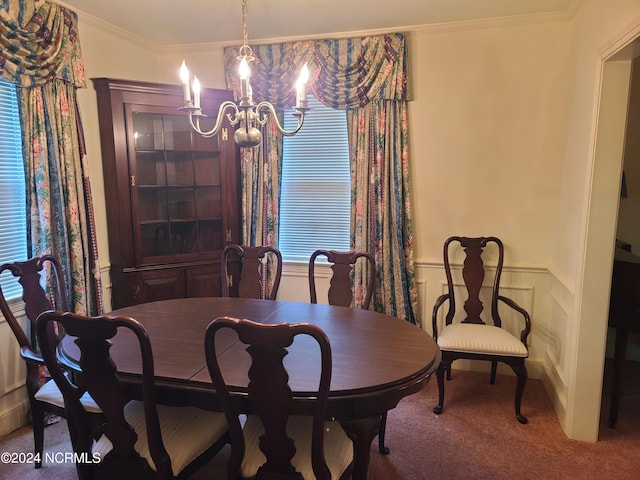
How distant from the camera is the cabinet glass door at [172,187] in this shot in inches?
124

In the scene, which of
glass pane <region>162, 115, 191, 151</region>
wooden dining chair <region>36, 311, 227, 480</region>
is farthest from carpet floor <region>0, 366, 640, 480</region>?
glass pane <region>162, 115, 191, 151</region>

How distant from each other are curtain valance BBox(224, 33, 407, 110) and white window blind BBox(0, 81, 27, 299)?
1.53 meters

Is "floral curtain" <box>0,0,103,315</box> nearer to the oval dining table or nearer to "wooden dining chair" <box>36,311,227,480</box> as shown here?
the oval dining table

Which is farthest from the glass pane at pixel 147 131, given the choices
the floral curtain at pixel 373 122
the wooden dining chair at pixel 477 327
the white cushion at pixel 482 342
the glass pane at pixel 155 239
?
the white cushion at pixel 482 342

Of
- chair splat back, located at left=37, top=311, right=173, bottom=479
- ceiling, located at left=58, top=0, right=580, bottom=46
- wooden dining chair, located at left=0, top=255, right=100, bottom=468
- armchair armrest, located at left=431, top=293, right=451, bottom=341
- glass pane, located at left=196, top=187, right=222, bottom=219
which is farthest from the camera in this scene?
glass pane, located at left=196, top=187, right=222, bottom=219

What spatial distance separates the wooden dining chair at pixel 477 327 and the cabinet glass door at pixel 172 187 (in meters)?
1.88

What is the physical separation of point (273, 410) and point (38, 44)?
2.52 metres

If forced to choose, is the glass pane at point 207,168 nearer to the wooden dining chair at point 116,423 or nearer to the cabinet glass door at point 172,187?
the cabinet glass door at point 172,187

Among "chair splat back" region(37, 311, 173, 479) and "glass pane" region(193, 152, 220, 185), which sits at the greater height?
"glass pane" region(193, 152, 220, 185)

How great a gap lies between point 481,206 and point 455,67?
1.04 metres

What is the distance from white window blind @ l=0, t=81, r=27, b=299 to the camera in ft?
A: 8.31

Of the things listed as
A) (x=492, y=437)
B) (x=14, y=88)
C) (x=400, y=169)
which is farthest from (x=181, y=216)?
(x=492, y=437)

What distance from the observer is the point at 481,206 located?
10.4ft

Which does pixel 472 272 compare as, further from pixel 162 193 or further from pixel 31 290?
pixel 31 290
